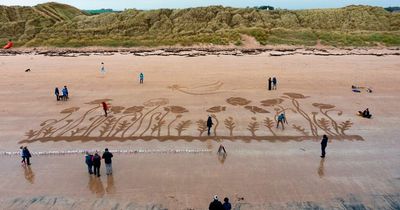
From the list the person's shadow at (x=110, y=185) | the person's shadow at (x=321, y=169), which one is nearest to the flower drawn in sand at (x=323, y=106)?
the person's shadow at (x=321, y=169)

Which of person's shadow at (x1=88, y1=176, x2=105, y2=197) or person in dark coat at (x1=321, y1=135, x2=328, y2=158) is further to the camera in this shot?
person in dark coat at (x1=321, y1=135, x2=328, y2=158)

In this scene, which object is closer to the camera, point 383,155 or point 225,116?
point 383,155

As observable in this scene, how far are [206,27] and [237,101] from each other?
67.3 metres

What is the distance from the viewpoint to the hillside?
244 feet

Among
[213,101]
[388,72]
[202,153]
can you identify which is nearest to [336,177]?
[202,153]

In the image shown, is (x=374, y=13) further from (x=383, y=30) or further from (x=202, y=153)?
(x=202, y=153)

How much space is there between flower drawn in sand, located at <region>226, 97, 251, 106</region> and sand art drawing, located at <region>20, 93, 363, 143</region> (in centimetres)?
6

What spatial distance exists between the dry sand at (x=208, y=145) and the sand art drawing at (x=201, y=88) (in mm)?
84

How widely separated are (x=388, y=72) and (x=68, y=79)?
3327 centimetres

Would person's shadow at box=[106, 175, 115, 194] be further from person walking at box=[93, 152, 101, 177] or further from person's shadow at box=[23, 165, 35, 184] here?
person's shadow at box=[23, 165, 35, 184]

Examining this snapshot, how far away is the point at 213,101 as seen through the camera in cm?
2431

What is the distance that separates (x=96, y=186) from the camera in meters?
12.7

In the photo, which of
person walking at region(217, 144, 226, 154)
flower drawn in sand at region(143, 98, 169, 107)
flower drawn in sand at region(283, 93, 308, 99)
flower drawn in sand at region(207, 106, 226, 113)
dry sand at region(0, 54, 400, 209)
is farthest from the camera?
flower drawn in sand at region(283, 93, 308, 99)

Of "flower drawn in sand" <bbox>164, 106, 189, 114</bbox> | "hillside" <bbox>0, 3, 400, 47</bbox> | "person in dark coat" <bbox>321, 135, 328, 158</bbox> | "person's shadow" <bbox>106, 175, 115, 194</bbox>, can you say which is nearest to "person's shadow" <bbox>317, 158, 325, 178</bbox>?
"person in dark coat" <bbox>321, 135, 328, 158</bbox>
